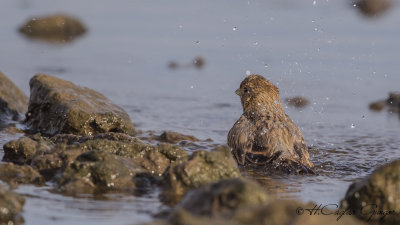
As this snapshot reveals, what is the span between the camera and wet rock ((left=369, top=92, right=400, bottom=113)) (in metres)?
13.0

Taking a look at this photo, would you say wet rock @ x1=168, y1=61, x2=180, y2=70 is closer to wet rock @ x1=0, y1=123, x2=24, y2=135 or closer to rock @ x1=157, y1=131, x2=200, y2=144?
rock @ x1=157, y1=131, x2=200, y2=144

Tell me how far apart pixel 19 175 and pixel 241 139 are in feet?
9.50

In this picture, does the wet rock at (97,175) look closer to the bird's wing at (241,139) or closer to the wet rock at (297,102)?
the bird's wing at (241,139)

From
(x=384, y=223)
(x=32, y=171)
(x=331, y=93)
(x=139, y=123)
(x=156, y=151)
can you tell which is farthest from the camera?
(x=331, y=93)

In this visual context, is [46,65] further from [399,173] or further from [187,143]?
[399,173]

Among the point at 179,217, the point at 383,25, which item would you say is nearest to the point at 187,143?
the point at 179,217

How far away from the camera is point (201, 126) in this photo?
11.6 metres

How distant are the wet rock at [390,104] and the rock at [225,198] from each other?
787 centimetres

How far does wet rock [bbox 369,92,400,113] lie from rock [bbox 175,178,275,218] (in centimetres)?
787

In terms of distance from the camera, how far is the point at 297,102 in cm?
1330

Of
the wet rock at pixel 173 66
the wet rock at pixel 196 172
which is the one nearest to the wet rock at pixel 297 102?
the wet rock at pixel 173 66

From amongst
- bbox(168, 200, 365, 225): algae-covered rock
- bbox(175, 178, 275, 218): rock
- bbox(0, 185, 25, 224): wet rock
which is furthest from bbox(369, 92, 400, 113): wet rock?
bbox(0, 185, 25, 224): wet rock

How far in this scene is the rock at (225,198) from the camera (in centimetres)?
530

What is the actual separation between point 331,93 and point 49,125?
216 inches
